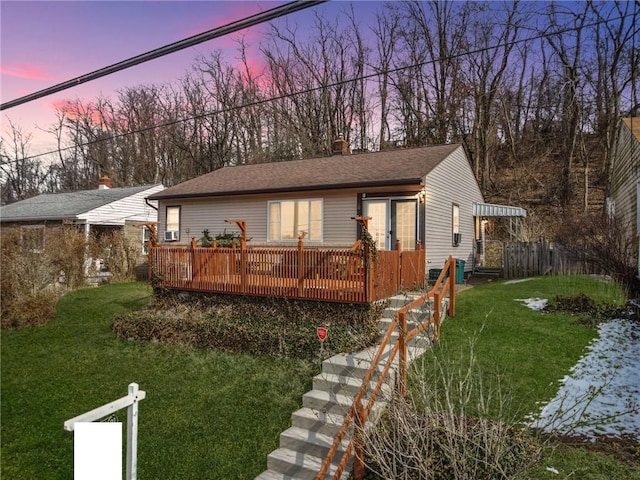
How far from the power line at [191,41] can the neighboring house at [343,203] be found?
7904mm

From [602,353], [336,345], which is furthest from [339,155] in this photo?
[602,353]

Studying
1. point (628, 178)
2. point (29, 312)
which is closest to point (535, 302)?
point (628, 178)

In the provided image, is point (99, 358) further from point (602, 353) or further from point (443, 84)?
point (443, 84)

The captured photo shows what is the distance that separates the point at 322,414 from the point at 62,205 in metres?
23.0

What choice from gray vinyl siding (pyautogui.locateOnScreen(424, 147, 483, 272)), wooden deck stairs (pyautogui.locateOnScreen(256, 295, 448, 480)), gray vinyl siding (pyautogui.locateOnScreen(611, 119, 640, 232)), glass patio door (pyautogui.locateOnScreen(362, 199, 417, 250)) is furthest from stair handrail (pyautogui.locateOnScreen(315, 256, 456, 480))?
gray vinyl siding (pyautogui.locateOnScreen(611, 119, 640, 232))

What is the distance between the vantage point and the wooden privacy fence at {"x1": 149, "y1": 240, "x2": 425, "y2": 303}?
26.5 feet

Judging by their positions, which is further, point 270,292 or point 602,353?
point 270,292

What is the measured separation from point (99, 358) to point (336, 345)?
513cm

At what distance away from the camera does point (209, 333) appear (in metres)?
8.98

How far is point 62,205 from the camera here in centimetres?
2327

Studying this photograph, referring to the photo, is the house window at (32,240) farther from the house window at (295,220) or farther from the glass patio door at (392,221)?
the glass patio door at (392,221)

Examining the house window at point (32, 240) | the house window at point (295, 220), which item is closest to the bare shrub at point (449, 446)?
the house window at point (295, 220)

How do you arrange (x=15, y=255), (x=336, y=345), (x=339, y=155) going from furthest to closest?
(x=339, y=155), (x=15, y=255), (x=336, y=345)

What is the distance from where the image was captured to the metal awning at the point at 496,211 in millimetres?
16984
